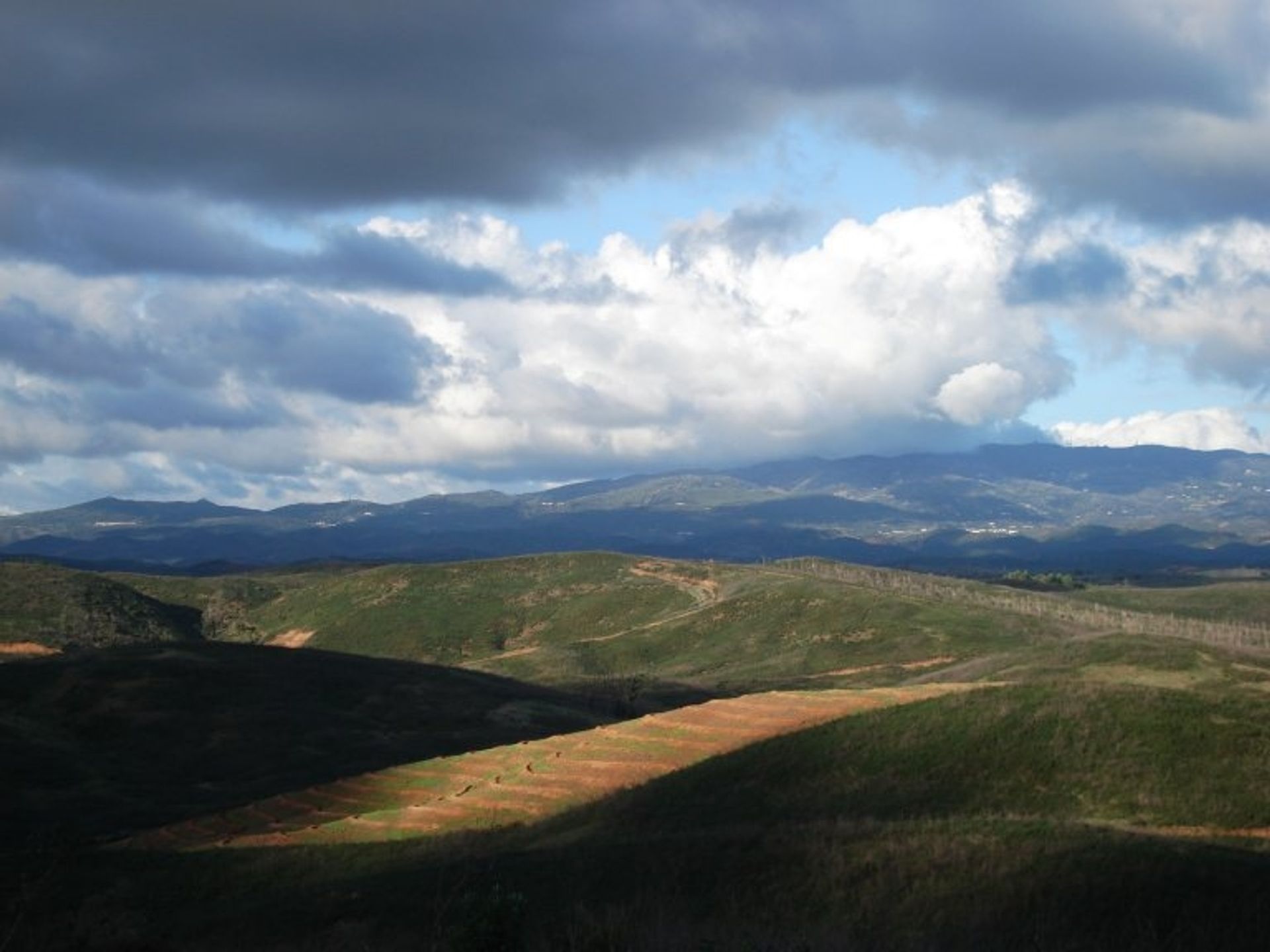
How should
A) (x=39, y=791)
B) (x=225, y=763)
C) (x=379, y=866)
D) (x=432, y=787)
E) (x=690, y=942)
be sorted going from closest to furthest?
(x=690, y=942)
(x=379, y=866)
(x=432, y=787)
(x=39, y=791)
(x=225, y=763)

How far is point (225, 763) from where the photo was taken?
77.6m

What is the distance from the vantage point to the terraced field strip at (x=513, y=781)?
4919cm

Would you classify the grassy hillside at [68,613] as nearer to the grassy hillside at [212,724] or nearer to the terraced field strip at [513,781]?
the grassy hillside at [212,724]

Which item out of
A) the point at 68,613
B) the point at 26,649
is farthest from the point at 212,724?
the point at 68,613

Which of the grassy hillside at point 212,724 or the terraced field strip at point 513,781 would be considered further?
the grassy hillside at point 212,724

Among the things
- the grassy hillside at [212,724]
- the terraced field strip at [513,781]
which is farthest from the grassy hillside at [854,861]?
the grassy hillside at [212,724]

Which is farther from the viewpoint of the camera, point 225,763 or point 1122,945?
point 225,763

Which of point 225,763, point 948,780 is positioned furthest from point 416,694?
point 948,780

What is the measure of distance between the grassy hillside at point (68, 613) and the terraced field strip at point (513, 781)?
11161 centimetres

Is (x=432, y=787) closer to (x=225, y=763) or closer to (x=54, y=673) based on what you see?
(x=225, y=763)

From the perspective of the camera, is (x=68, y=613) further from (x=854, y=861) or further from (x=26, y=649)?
(x=854, y=861)

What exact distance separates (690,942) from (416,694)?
289ft

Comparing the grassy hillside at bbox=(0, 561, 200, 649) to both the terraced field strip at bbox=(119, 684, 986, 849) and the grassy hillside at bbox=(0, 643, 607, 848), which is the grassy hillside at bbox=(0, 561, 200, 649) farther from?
the terraced field strip at bbox=(119, 684, 986, 849)

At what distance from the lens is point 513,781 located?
5419 centimetres
